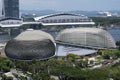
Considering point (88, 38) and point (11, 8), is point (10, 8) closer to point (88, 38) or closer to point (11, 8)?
point (11, 8)

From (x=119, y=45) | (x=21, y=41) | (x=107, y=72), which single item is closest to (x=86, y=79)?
(x=107, y=72)

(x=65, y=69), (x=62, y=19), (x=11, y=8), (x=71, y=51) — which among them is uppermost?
(x=11, y=8)

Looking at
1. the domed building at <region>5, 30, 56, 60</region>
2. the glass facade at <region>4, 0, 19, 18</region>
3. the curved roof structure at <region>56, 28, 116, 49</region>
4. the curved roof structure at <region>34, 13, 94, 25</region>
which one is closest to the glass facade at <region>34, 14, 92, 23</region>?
the curved roof structure at <region>34, 13, 94, 25</region>

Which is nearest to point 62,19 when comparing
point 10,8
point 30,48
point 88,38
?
point 10,8

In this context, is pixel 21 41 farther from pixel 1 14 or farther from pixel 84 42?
pixel 1 14

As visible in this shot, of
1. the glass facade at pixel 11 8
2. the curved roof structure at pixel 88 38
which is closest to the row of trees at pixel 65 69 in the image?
the curved roof structure at pixel 88 38

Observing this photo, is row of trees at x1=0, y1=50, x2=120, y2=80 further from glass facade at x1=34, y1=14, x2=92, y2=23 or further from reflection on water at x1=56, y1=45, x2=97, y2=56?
glass facade at x1=34, y1=14, x2=92, y2=23
